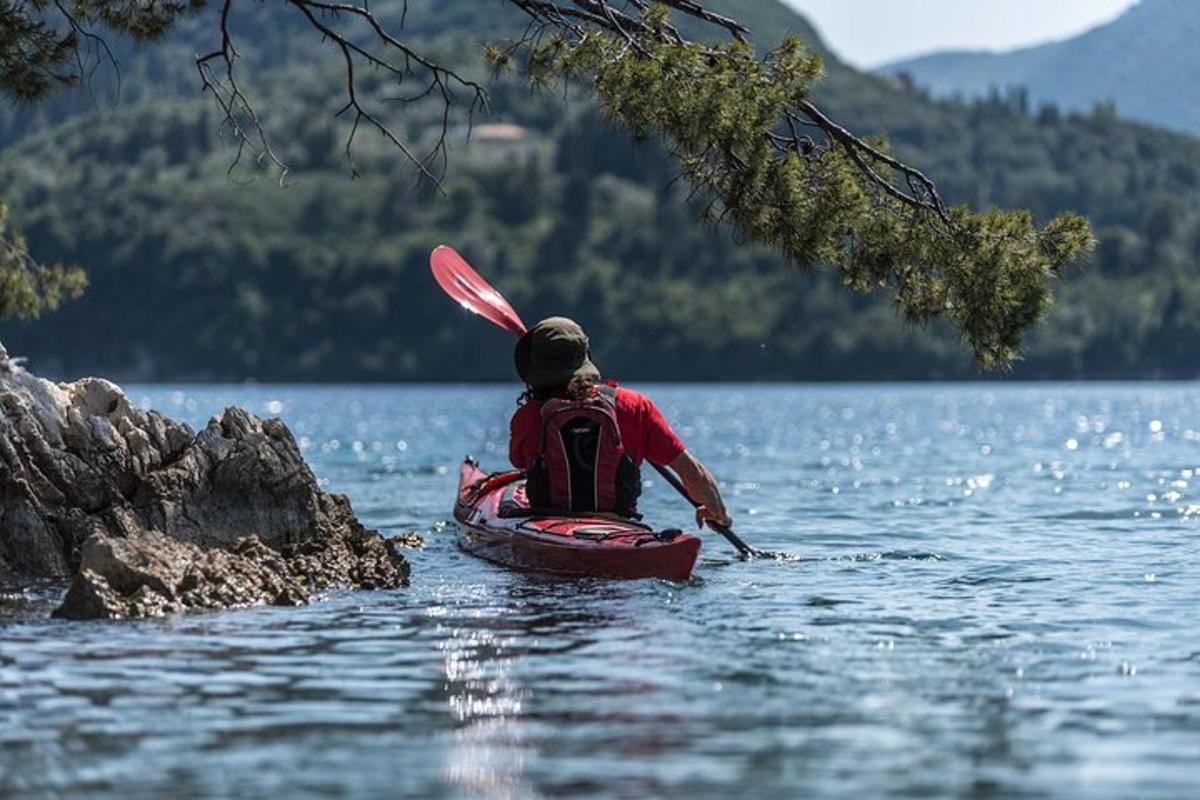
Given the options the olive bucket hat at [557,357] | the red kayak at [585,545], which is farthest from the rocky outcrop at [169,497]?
the olive bucket hat at [557,357]

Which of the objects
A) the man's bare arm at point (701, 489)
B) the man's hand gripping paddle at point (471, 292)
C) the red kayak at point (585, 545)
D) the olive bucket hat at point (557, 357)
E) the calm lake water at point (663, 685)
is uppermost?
the man's hand gripping paddle at point (471, 292)

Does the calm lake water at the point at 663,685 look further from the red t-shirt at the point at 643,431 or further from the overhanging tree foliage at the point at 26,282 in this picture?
the overhanging tree foliage at the point at 26,282

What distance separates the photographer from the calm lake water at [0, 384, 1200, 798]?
8461mm

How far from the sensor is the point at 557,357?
16.2 metres

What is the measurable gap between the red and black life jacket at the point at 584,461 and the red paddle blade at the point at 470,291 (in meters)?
2.89

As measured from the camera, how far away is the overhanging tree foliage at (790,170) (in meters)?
15.6

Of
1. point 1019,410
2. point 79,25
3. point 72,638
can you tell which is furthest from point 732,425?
point 72,638

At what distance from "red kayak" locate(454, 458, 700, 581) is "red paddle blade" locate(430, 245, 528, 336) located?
6.85 ft

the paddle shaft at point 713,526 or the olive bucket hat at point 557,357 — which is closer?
the olive bucket hat at point 557,357

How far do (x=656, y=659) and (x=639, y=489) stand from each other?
17.5ft

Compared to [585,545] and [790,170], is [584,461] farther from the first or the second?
[790,170]

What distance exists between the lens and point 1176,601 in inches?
587

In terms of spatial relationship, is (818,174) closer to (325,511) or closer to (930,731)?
(325,511)

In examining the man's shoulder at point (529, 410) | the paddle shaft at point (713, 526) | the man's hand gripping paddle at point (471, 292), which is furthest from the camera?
the man's hand gripping paddle at point (471, 292)
